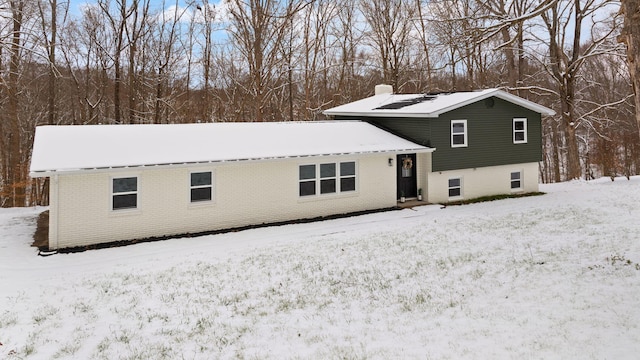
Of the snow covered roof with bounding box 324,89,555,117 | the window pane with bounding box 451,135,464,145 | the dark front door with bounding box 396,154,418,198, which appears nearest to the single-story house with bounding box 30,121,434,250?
the dark front door with bounding box 396,154,418,198

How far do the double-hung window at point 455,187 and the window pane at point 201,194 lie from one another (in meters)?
10.0

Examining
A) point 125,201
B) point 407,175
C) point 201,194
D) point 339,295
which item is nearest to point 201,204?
point 201,194

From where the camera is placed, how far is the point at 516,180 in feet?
63.5

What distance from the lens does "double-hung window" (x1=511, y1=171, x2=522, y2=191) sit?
Answer: 63.2ft

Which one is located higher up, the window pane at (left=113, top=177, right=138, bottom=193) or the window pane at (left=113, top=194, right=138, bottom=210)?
the window pane at (left=113, top=177, right=138, bottom=193)

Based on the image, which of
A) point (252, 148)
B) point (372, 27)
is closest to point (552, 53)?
point (372, 27)

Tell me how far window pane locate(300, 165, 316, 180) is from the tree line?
376 inches

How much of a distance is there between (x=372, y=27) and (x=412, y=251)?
2288 cm

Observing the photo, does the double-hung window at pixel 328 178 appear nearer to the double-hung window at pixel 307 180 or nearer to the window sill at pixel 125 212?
the double-hung window at pixel 307 180

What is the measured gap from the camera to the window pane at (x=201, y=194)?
12.6 metres

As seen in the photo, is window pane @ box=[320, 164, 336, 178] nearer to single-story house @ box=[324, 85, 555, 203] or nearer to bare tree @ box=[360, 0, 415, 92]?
single-story house @ box=[324, 85, 555, 203]


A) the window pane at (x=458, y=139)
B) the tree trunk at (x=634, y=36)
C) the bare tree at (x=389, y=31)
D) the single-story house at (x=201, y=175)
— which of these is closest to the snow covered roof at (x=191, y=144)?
the single-story house at (x=201, y=175)

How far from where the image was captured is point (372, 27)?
29250mm

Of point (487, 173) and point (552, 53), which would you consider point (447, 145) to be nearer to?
point (487, 173)
